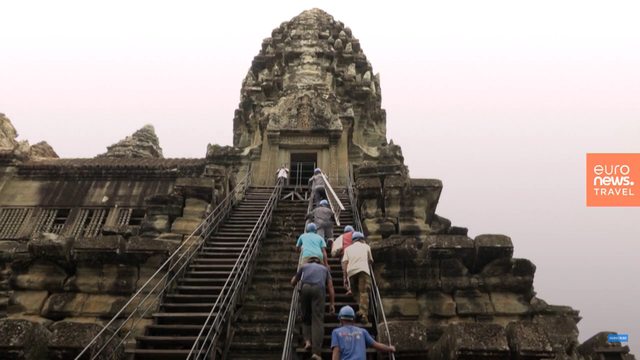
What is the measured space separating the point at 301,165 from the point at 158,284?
1037 cm

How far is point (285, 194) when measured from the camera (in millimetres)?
12758

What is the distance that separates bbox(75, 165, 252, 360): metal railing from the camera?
512 cm

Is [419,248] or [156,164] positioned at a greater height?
[156,164]

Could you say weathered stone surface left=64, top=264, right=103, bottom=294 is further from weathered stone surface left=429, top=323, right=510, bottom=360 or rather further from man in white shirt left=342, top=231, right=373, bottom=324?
weathered stone surface left=429, top=323, right=510, bottom=360

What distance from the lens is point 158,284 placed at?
6.44 m

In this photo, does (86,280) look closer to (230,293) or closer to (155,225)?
(155,225)

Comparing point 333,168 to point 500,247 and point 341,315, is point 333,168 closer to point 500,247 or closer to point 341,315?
point 500,247

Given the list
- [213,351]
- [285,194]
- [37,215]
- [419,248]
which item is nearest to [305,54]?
[285,194]

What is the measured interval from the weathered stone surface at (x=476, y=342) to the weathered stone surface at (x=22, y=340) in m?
4.58

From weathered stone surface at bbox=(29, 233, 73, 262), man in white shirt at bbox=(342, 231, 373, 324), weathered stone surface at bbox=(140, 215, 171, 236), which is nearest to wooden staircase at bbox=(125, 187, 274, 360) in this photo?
weathered stone surface at bbox=(140, 215, 171, 236)

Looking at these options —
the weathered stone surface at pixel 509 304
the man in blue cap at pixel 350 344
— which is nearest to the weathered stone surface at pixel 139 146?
the weathered stone surface at pixel 509 304

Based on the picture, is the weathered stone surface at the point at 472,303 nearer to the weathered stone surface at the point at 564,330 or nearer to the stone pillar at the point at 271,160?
the weathered stone surface at the point at 564,330

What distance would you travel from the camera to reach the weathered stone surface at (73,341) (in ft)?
16.0

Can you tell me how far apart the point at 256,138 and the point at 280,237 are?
8605 millimetres
